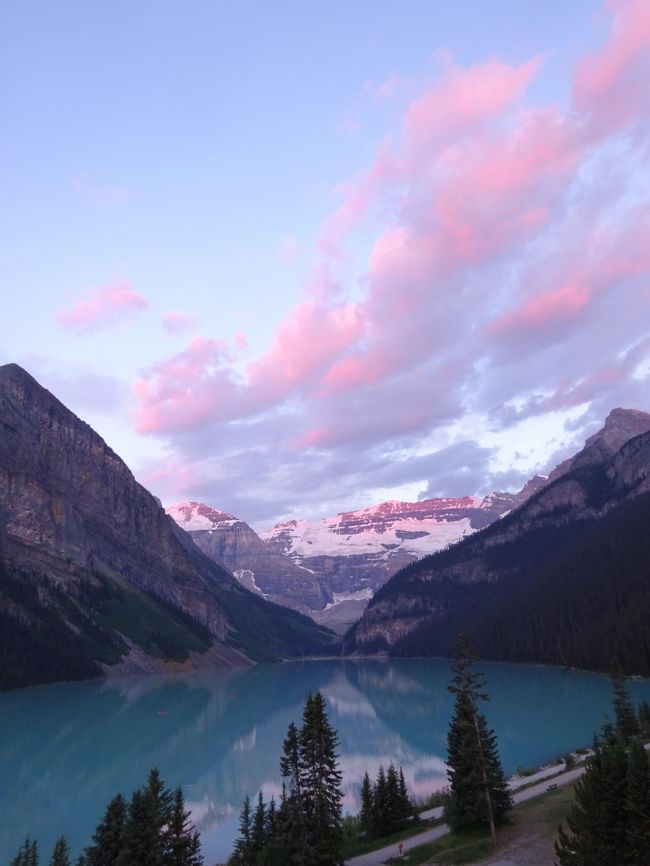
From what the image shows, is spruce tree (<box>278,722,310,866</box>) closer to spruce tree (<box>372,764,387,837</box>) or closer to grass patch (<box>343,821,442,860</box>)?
grass patch (<box>343,821,442,860</box>)

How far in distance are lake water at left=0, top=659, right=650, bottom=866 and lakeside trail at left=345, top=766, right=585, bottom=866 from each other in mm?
10782

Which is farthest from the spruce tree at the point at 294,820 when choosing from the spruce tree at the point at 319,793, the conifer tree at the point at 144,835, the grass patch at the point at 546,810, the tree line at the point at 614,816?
the grass patch at the point at 546,810

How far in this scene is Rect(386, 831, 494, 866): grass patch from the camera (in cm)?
3194

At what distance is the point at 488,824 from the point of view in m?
35.9

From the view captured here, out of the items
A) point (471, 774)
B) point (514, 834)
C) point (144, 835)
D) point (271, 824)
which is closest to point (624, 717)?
point (514, 834)

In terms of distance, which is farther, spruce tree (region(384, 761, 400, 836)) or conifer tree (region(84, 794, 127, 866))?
spruce tree (region(384, 761, 400, 836))

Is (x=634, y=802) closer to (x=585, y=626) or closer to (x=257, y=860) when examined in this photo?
(x=257, y=860)

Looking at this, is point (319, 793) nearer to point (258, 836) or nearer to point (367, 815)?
point (258, 836)

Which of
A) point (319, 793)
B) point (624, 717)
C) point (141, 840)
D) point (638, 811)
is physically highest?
point (638, 811)

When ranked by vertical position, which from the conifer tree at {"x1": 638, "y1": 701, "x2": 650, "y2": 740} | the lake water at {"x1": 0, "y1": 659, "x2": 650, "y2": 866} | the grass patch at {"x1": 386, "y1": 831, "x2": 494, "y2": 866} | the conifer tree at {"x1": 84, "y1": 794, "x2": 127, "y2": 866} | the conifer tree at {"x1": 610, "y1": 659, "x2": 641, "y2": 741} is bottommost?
the lake water at {"x1": 0, "y1": 659, "x2": 650, "y2": 866}

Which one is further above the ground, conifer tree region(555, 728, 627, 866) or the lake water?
conifer tree region(555, 728, 627, 866)

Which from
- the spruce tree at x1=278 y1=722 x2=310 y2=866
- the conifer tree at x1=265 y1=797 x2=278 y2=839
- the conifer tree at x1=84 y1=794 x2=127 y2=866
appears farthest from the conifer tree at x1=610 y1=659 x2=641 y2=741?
the conifer tree at x1=84 y1=794 x2=127 y2=866

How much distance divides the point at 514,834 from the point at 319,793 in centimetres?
1143

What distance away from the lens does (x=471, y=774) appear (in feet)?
119
